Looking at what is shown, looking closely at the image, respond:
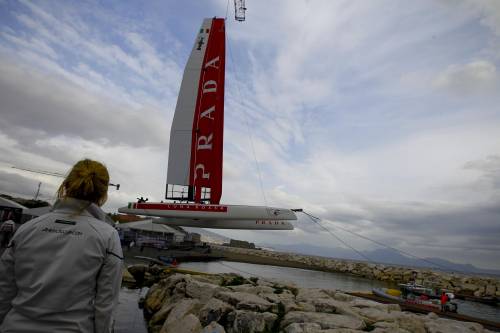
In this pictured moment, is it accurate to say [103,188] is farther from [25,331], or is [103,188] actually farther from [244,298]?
[244,298]

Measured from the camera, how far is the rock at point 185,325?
24.6ft

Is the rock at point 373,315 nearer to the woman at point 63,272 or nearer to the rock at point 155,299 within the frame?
the rock at point 155,299

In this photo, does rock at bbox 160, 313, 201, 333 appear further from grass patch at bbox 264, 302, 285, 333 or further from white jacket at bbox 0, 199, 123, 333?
white jacket at bbox 0, 199, 123, 333

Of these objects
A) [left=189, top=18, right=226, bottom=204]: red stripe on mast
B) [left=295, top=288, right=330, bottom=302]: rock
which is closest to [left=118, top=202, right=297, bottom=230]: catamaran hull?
[left=189, top=18, right=226, bottom=204]: red stripe on mast

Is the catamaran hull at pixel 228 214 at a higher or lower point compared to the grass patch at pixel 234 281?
higher

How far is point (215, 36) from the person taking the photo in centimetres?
1545

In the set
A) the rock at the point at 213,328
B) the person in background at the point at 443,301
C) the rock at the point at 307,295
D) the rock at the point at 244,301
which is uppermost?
the rock at the point at 244,301

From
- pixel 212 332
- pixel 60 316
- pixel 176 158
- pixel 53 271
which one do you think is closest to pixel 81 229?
pixel 53 271

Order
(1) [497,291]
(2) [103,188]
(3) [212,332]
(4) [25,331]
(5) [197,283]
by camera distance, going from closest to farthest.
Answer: (4) [25,331] → (2) [103,188] → (3) [212,332] → (5) [197,283] → (1) [497,291]

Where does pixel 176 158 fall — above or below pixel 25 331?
above

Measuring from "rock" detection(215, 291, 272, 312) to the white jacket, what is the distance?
6.32 m

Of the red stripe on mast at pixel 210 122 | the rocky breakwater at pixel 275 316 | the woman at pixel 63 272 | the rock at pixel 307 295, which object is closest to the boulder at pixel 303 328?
the rocky breakwater at pixel 275 316

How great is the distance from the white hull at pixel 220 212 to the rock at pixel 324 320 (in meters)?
4.75

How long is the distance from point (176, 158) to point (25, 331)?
43.2 ft
